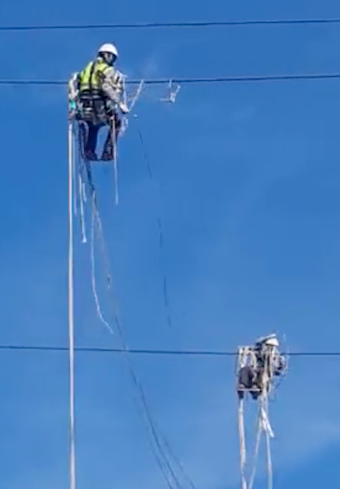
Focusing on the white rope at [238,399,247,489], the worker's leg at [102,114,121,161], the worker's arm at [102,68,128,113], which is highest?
the worker's arm at [102,68,128,113]

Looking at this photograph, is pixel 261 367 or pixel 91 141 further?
pixel 261 367

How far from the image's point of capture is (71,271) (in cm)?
1292

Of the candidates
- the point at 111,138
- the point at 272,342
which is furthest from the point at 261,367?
the point at 111,138

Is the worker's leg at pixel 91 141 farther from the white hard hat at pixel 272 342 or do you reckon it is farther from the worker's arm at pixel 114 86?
the white hard hat at pixel 272 342

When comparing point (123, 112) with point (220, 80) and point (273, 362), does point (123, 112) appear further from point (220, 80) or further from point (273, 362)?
point (273, 362)

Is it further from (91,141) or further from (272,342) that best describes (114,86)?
(272,342)

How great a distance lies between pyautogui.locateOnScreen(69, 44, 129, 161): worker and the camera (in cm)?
1386

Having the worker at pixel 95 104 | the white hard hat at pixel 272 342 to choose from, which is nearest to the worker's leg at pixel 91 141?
the worker at pixel 95 104

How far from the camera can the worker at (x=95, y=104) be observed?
13.9 meters

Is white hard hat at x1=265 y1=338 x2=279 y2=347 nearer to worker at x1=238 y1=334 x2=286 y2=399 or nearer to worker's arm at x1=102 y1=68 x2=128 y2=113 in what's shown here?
worker at x1=238 y1=334 x2=286 y2=399

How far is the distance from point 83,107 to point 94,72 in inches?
12.9

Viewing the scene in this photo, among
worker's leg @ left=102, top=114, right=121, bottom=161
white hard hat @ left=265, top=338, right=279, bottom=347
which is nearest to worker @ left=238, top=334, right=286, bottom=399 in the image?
white hard hat @ left=265, top=338, right=279, bottom=347

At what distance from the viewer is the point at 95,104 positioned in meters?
13.9

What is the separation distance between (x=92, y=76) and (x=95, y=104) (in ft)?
0.82
